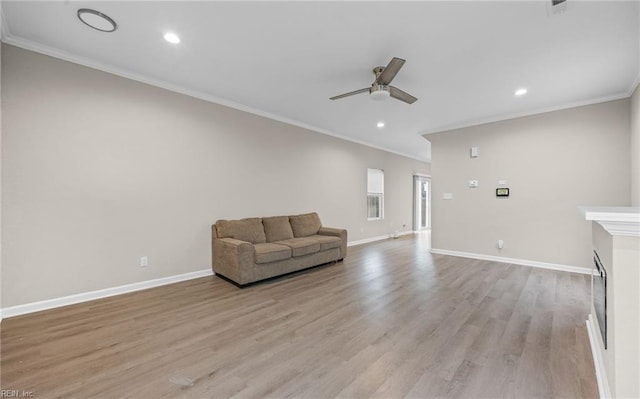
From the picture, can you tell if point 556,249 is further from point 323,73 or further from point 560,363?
point 323,73

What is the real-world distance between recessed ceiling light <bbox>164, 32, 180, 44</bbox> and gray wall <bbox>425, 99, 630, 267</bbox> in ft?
17.1

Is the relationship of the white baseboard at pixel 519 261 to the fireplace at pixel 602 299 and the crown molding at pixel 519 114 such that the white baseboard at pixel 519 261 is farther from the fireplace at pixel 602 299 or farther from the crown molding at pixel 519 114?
the fireplace at pixel 602 299

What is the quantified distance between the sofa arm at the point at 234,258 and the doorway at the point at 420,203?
23.0 feet

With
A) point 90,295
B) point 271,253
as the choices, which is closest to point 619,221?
point 271,253

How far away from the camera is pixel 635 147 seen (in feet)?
11.9

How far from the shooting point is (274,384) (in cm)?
170

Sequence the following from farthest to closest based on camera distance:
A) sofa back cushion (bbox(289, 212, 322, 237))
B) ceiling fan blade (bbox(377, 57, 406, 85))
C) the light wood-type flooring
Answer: sofa back cushion (bbox(289, 212, 322, 237)) < ceiling fan blade (bbox(377, 57, 406, 85)) < the light wood-type flooring

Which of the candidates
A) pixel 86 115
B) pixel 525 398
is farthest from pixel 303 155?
pixel 525 398

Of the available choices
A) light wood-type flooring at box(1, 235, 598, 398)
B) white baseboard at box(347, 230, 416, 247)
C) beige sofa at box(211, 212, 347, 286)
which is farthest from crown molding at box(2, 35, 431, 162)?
white baseboard at box(347, 230, 416, 247)

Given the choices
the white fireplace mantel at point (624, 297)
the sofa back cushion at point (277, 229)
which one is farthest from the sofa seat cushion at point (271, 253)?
the white fireplace mantel at point (624, 297)

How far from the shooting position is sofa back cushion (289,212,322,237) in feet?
16.4

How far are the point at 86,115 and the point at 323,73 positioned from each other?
2.85 m

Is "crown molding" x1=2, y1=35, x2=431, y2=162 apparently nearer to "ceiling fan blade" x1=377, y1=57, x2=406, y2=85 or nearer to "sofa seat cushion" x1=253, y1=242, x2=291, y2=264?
"sofa seat cushion" x1=253, y1=242, x2=291, y2=264

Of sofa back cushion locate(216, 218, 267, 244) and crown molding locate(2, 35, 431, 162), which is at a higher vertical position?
crown molding locate(2, 35, 431, 162)
